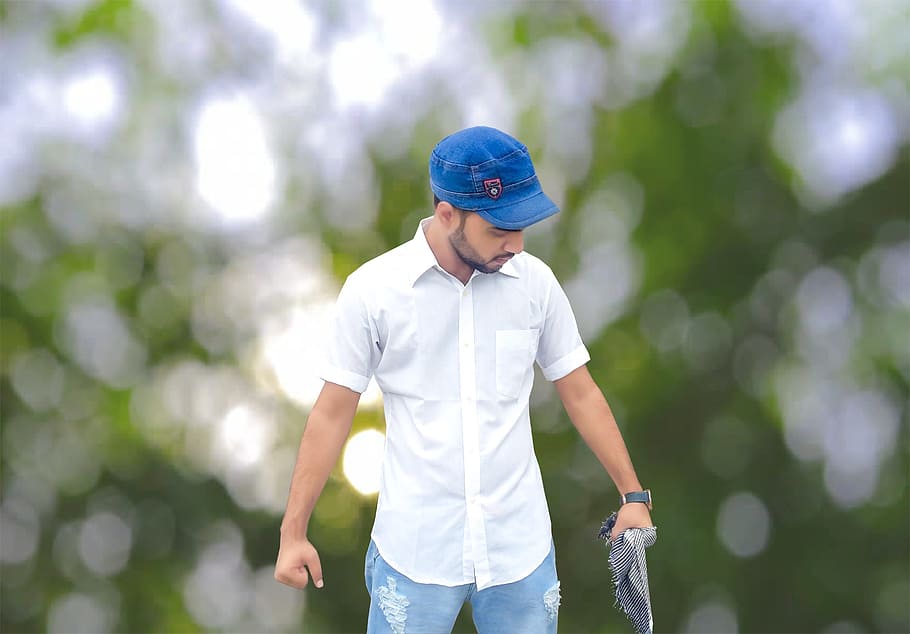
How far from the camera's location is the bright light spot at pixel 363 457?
21.2 ft

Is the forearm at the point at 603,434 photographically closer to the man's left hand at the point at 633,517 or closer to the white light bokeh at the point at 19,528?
the man's left hand at the point at 633,517

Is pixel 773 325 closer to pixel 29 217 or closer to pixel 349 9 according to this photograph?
pixel 349 9

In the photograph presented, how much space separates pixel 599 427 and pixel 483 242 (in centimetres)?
58

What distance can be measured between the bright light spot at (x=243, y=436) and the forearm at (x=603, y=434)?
4.57 meters

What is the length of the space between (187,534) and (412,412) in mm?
5303

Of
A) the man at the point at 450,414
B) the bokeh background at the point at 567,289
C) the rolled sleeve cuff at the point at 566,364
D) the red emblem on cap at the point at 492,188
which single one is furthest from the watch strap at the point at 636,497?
the bokeh background at the point at 567,289

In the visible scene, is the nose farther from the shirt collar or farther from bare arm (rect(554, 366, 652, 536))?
bare arm (rect(554, 366, 652, 536))

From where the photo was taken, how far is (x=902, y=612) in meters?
6.86

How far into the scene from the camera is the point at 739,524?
6988 millimetres

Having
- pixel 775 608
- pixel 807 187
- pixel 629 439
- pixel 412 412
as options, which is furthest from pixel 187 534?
pixel 412 412

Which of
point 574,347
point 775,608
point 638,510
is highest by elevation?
point 574,347

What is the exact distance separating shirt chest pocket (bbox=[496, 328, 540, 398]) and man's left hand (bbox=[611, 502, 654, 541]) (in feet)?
1.36

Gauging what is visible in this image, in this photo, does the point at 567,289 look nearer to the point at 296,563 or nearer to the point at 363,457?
the point at 363,457

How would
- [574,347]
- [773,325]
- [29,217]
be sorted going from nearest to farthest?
[574,347]
[773,325]
[29,217]
